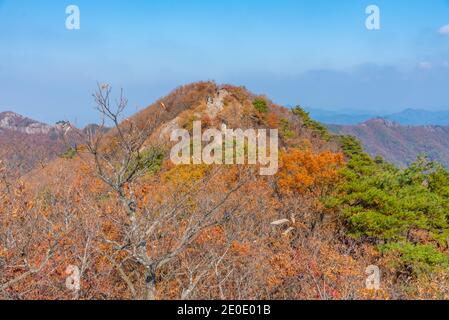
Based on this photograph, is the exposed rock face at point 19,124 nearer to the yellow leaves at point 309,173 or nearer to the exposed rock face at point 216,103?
the exposed rock face at point 216,103

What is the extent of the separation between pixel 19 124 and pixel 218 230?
446ft

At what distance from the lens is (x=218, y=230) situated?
57.7 feet

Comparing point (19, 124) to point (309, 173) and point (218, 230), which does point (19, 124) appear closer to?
point (309, 173)

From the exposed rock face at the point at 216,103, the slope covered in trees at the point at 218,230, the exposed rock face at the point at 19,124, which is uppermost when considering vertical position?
the exposed rock face at the point at 19,124

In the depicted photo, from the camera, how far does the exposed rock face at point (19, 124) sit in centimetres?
12512

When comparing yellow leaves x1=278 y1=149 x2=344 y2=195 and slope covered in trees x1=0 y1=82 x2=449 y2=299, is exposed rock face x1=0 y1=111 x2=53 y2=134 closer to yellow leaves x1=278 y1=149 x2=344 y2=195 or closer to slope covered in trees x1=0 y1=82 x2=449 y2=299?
slope covered in trees x1=0 y1=82 x2=449 y2=299

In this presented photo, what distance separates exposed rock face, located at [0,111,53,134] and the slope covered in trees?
101 meters

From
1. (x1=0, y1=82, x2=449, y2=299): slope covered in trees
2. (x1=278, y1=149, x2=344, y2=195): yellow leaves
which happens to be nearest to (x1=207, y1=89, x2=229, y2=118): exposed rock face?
(x1=0, y1=82, x2=449, y2=299): slope covered in trees

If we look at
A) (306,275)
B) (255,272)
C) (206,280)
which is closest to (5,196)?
(206,280)

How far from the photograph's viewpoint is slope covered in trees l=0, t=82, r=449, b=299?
28.8 ft

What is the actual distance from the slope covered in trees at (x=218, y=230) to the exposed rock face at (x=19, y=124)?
101139 millimetres

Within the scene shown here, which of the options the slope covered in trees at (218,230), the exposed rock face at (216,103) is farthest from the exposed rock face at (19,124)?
the slope covered in trees at (218,230)
